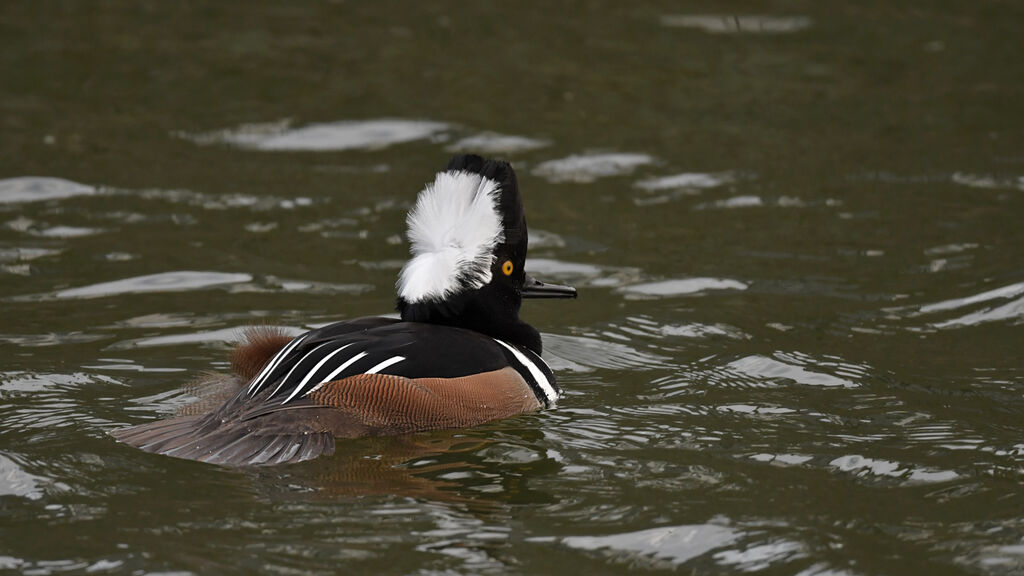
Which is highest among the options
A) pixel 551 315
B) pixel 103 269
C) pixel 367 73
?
pixel 367 73

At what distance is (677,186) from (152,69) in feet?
16.3

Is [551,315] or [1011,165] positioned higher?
[1011,165]

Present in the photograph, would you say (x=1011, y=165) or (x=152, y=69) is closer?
(x=1011, y=165)

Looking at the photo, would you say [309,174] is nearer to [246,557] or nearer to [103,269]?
[103,269]

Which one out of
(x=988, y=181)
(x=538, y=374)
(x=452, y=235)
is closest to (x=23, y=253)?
(x=452, y=235)

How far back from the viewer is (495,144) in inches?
442

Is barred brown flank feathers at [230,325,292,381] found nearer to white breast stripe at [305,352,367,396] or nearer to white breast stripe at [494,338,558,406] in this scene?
white breast stripe at [305,352,367,396]

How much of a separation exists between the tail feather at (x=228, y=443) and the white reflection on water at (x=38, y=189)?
4974mm

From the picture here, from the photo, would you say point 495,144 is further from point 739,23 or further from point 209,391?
point 209,391

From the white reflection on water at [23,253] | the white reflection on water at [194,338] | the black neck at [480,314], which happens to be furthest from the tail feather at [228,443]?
the white reflection on water at [23,253]

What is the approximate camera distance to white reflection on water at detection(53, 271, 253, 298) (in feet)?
27.4

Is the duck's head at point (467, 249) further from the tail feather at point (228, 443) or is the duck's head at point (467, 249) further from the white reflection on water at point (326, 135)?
the white reflection on water at point (326, 135)

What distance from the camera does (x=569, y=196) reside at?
10352mm

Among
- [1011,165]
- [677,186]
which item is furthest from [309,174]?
[1011,165]
